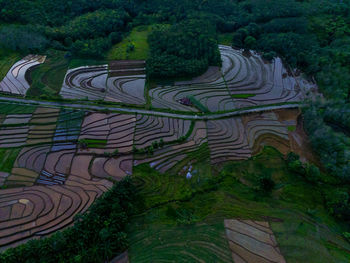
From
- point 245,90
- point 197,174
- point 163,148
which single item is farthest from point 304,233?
point 245,90

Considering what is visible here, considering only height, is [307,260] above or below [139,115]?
below

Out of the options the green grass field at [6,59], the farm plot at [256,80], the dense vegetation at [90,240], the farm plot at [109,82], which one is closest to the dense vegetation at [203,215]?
the dense vegetation at [90,240]

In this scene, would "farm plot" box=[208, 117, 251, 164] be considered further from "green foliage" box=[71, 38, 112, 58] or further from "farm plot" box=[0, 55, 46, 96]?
"farm plot" box=[0, 55, 46, 96]

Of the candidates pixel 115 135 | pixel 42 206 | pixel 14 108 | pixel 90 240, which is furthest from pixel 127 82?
pixel 90 240

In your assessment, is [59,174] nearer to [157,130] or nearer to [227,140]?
[157,130]

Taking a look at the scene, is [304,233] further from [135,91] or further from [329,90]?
[135,91]

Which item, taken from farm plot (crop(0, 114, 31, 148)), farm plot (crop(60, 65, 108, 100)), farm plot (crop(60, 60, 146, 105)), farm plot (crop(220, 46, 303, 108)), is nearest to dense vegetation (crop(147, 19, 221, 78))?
farm plot (crop(60, 60, 146, 105))

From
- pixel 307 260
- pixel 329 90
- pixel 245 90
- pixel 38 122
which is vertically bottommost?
pixel 307 260
